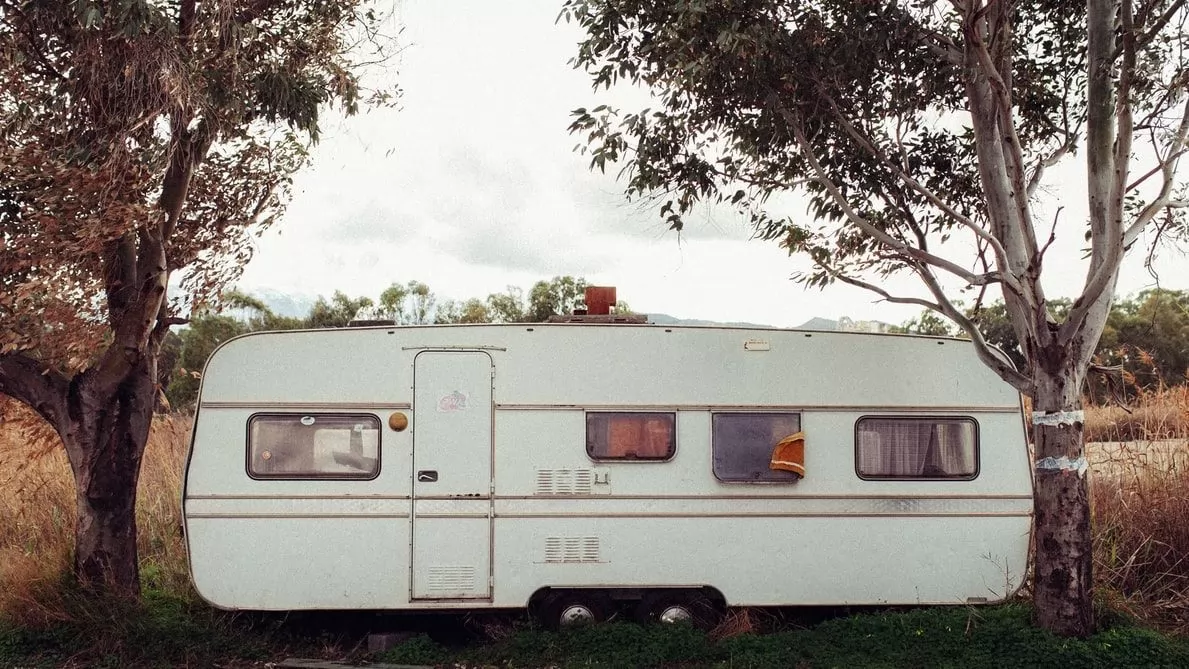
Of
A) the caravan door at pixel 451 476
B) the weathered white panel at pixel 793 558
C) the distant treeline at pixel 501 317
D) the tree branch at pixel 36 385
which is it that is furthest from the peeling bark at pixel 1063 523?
the distant treeline at pixel 501 317

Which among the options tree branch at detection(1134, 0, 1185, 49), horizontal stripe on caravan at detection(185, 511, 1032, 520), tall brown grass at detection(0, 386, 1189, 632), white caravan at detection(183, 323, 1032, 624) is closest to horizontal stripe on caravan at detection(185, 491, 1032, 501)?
white caravan at detection(183, 323, 1032, 624)

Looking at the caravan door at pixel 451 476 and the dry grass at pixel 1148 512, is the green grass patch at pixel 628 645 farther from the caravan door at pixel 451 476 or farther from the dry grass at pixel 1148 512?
the dry grass at pixel 1148 512

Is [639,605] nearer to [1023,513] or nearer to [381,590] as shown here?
[381,590]

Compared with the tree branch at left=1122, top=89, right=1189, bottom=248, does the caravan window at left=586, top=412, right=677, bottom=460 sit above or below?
below

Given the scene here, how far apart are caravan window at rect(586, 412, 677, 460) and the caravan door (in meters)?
0.95

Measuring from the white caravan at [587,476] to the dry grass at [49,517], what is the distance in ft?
6.30

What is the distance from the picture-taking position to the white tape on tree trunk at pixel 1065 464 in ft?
27.0

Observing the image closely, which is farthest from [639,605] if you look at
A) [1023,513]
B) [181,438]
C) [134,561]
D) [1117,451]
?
[181,438]

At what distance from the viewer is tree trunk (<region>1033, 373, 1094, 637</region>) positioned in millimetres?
8188

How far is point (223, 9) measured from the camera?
884 cm

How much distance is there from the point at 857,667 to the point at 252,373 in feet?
18.3

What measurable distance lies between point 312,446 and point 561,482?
216cm

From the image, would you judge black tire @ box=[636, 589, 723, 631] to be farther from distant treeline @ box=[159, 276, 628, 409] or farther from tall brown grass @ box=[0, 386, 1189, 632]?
distant treeline @ box=[159, 276, 628, 409]

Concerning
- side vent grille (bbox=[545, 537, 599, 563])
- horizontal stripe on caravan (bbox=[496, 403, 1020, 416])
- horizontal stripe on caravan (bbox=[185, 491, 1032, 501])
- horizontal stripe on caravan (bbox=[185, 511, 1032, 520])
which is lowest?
side vent grille (bbox=[545, 537, 599, 563])
